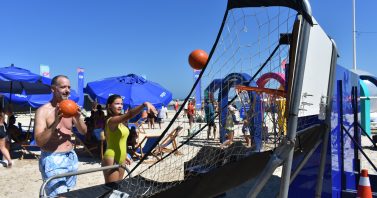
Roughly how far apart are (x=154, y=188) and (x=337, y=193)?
202 cm

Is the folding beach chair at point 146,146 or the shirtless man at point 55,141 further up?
the shirtless man at point 55,141

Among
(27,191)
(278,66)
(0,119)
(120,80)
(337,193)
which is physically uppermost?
(120,80)

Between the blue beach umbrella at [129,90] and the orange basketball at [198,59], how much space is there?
7472 millimetres

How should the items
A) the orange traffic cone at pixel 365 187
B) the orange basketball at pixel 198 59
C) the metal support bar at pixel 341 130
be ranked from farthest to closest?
the metal support bar at pixel 341 130, the orange traffic cone at pixel 365 187, the orange basketball at pixel 198 59

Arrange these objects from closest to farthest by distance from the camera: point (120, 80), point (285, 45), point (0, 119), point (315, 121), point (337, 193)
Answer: point (285, 45), point (315, 121), point (337, 193), point (0, 119), point (120, 80)

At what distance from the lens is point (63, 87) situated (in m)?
3.20

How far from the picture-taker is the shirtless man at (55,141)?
3.01 m

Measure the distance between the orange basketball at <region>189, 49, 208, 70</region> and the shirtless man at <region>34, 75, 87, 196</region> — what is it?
1.21m

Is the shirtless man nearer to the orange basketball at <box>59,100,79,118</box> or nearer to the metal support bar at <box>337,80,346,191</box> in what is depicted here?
the orange basketball at <box>59,100,79,118</box>

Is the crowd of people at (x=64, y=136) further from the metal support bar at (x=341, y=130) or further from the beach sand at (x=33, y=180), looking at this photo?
the beach sand at (x=33, y=180)

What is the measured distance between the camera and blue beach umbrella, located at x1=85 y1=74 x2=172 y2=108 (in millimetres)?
10461

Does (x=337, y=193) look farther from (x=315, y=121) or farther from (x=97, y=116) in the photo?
(x=97, y=116)

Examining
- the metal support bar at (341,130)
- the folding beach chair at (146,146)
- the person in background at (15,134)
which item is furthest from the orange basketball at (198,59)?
the person in background at (15,134)

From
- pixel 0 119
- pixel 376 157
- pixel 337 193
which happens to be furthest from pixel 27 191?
pixel 376 157
